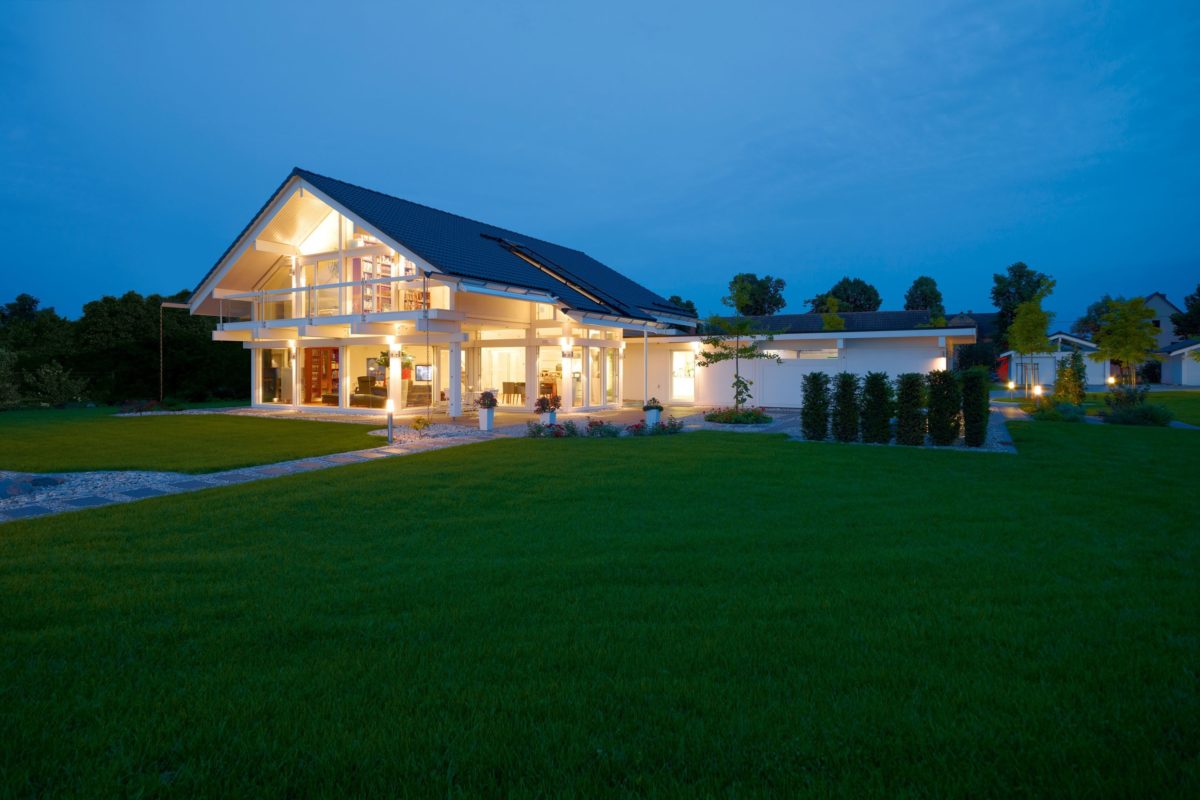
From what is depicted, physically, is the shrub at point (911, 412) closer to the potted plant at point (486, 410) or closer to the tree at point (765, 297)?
the potted plant at point (486, 410)

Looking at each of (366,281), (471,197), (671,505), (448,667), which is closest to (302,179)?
(366,281)

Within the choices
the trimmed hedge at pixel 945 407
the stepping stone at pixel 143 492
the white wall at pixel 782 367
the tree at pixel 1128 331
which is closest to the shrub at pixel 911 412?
the trimmed hedge at pixel 945 407

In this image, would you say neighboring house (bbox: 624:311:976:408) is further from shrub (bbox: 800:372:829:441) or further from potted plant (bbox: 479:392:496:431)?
shrub (bbox: 800:372:829:441)

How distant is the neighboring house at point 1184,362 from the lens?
44991mm

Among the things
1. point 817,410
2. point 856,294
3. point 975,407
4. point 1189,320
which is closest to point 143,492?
point 817,410

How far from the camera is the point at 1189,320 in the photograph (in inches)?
2105

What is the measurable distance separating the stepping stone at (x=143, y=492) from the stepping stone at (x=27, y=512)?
0.88 m

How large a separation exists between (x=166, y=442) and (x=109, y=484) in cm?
531

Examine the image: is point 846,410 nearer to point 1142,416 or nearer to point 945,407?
point 945,407

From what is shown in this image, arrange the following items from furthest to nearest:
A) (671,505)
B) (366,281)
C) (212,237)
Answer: (212,237)
(366,281)
(671,505)

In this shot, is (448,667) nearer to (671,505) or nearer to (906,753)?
(906,753)

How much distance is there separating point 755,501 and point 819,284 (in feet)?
359

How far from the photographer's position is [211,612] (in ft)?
12.7

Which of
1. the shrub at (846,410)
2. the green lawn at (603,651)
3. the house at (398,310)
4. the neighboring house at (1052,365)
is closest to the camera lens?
the green lawn at (603,651)
